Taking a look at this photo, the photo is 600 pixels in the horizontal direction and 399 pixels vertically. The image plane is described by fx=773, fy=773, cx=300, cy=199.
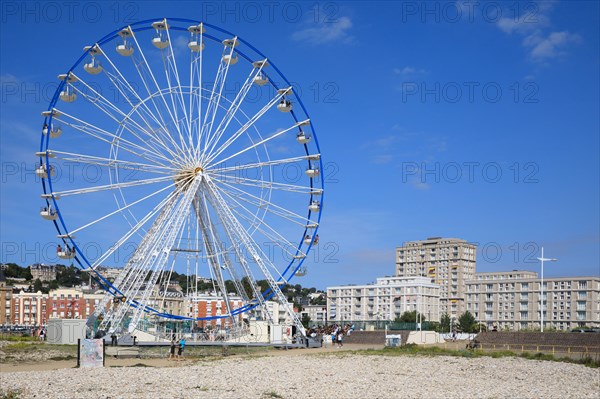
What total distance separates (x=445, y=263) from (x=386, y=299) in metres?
27.8

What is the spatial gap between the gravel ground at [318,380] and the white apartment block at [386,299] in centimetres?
9530

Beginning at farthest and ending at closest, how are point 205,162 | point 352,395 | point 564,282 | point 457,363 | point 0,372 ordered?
point 564,282 < point 205,162 < point 457,363 < point 0,372 < point 352,395

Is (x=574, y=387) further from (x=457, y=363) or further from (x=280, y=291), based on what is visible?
(x=280, y=291)

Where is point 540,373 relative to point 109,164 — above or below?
below

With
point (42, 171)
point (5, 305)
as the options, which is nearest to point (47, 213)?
point (42, 171)

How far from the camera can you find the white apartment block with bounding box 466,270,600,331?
113 meters

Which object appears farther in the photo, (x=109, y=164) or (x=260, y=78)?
(x=260, y=78)

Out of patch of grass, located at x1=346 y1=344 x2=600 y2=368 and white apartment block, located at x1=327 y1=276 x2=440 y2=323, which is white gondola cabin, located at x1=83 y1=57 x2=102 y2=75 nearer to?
patch of grass, located at x1=346 y1=344 x2=600 y2=368

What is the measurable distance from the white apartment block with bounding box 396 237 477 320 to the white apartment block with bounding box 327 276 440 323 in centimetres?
1314

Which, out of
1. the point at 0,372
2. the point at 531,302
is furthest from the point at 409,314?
the point at 0,372

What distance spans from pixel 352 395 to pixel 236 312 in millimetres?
20040

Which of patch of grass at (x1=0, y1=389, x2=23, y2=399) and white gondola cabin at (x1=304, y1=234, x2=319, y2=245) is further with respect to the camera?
white gondola cabin at (x1=304, y1=234, x2=319, y2=245)

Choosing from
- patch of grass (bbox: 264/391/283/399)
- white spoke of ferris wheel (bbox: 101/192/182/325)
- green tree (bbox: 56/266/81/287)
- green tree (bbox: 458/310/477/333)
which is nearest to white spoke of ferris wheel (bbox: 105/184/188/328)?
white spoke of ferris wheel (bbox: 101/192/182/325)

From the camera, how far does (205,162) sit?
3944 centimetres
